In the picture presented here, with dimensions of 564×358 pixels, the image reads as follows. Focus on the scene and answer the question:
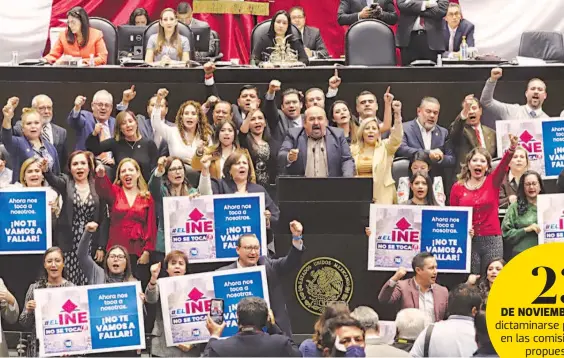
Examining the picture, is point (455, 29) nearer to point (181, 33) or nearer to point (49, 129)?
point (181, 33)

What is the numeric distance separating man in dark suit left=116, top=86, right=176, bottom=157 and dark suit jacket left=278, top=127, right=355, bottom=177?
1.06 metres

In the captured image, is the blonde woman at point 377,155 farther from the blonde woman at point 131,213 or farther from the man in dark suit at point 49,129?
the man in dark suit at point 49,129

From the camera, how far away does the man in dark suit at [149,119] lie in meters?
11.2

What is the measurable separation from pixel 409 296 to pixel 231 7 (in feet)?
21.7

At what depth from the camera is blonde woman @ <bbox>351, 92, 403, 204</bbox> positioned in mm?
10836

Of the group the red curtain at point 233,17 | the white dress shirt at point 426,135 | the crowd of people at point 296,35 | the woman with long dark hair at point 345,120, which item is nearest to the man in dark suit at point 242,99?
the crowd of people at point 296,35

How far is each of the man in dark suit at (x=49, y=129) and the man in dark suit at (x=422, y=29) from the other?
349 cm

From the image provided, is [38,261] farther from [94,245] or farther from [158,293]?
[158,293]

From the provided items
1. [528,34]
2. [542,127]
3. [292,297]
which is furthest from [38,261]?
[528,34]

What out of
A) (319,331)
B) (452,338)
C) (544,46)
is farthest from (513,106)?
(319,331)

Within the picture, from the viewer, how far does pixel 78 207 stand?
35.1 ft

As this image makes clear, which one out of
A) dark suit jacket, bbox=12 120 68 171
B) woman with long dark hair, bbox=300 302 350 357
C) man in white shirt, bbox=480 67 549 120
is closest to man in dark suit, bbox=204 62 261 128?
dark suit jacket, bbox=12 120 68 171

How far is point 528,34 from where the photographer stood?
42.6 feet

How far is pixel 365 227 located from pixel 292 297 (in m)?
0.80
